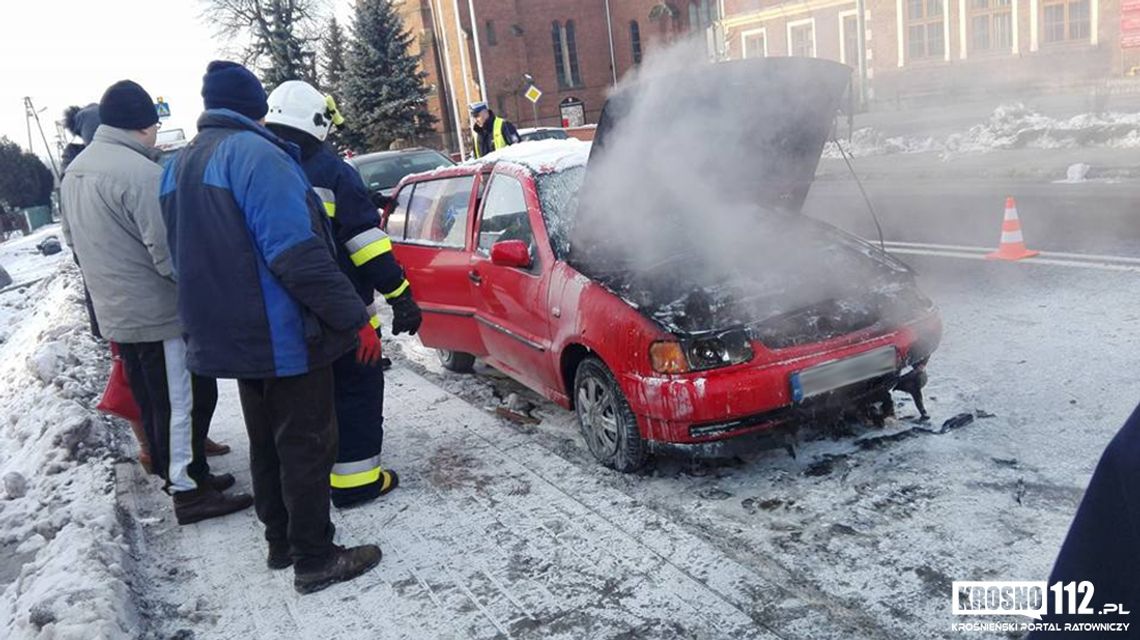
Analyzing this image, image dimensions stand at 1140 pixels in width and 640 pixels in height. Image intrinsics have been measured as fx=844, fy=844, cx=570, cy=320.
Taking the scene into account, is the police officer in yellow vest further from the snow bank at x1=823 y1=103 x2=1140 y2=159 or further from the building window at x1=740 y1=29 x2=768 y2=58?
the building window at x1=740 y1=29 x2=768 y2=58

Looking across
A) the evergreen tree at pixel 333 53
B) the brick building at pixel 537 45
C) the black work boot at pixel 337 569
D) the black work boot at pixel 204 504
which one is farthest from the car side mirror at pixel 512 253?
the brick building at pixel 537 45

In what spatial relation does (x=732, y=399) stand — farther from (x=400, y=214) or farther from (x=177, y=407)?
(x=400, y=214)

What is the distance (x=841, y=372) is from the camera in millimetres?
4105

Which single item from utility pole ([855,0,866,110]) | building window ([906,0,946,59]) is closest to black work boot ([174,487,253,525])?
utility pole ([855,0,866,110])

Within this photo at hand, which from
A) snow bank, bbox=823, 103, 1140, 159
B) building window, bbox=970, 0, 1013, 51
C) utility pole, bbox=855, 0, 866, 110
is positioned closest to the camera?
snow bank, bbox=823, 103, 1140, 159

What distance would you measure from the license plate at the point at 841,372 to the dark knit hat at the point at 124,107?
3.61 m

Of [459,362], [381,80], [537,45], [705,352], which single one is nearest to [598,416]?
[705,352]

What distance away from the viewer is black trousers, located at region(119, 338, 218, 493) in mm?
4469

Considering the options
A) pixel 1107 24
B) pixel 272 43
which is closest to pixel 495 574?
pixel 1107 24

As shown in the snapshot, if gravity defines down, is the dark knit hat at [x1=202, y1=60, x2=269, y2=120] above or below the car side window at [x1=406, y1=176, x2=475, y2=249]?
above

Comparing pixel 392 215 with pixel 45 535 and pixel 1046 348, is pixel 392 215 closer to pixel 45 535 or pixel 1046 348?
pixel 45 535

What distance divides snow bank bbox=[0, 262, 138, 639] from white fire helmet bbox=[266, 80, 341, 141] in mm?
2230

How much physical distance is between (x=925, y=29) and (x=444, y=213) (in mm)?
28582

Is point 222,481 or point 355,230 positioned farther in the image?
point 222,481
